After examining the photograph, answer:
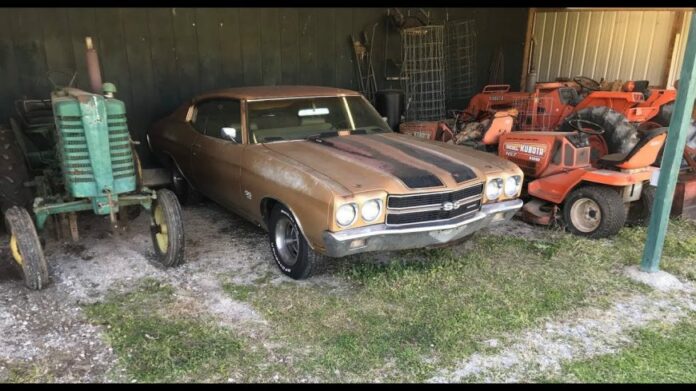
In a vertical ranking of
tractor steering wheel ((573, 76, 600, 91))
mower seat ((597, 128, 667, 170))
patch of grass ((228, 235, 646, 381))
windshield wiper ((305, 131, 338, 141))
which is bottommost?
patch of grass ((228, 235, 646, 381))

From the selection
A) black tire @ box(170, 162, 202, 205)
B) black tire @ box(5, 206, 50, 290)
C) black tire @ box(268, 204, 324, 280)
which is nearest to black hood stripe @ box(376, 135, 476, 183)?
black tire @ box(268, 204, 324, 280)

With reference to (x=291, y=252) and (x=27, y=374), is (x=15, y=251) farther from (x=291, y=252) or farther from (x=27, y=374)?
(x=291, y=252)

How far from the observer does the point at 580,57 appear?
1057cm

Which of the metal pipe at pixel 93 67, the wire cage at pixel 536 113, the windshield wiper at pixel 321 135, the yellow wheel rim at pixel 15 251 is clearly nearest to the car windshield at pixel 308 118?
the windshield wiper at pixel 321 135

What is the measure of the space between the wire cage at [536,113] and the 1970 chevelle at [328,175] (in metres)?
3.23

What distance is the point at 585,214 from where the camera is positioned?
509cm

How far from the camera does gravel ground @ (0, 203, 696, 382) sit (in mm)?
3021

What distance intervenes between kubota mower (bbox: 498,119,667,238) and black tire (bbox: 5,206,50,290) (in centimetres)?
457

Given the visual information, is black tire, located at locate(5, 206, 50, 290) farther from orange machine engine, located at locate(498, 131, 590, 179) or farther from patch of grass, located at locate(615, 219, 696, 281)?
patch of grass, located at locate(615, 219, 696, 281)

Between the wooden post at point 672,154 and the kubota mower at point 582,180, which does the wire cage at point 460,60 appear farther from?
the wooden post at point 672,154

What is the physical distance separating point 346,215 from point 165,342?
55.9 inches

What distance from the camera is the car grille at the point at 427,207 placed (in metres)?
3.59
